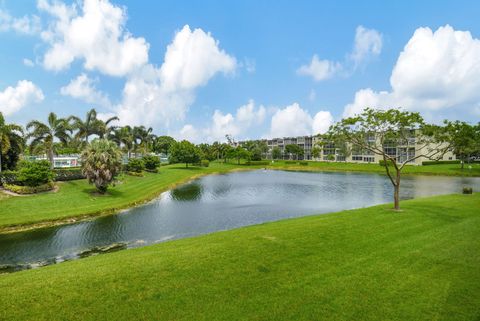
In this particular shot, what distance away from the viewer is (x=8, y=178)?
123 ft

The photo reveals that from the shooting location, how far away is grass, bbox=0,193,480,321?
9367mm

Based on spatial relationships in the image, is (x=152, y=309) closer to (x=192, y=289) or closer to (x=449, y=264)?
(x=192, y=289)

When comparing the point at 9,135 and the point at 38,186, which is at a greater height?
the point at 9,135

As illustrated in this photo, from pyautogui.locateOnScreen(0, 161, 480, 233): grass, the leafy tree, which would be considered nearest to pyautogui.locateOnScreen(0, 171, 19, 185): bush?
pyautogui.locateOnScreen(0, 161, 480, 233): grass

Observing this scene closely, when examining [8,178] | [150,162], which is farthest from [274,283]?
[150,162]

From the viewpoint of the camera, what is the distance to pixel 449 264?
43.0 ft

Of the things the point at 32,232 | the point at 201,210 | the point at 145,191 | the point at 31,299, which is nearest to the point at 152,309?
the point at 31,299

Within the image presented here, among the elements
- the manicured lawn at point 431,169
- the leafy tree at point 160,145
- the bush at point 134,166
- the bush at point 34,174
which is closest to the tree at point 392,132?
the bush at point 34,174

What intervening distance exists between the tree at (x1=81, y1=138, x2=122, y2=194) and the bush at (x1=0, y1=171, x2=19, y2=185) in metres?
8.16

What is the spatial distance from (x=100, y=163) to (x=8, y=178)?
11264 millimetres

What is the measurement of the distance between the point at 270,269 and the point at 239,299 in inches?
116

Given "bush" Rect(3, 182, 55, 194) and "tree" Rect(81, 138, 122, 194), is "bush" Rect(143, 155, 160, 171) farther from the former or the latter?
"bush" Rect(3, 182, 55, 194)

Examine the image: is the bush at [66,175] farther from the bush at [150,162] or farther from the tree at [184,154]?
the tree at [184,154]

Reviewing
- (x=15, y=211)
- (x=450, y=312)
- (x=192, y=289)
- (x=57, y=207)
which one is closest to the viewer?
(x=450, y=312)
